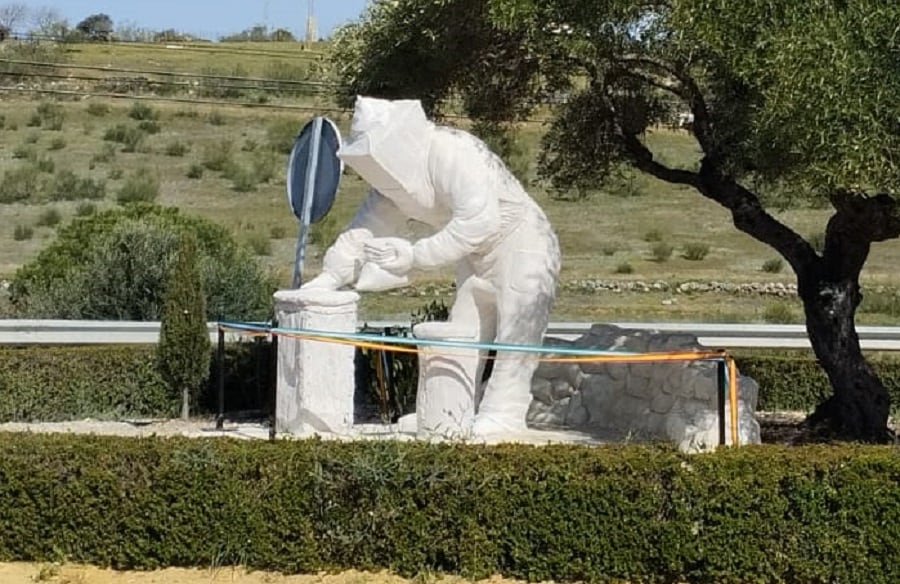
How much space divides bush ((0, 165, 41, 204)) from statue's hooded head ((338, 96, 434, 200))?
2727cm

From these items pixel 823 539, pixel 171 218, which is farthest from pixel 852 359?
pixel 171 218

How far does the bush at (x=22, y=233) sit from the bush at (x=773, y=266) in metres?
17.2

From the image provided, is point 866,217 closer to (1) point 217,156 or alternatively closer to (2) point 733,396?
(2) point 733,396

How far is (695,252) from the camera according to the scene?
3108 cm

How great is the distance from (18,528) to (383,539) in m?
2.01

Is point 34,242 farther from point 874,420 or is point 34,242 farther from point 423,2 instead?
point 874,420

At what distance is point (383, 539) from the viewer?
6766mm

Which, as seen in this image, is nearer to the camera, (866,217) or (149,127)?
(866,217)

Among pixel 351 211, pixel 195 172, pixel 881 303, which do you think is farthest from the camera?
pixel 195 172

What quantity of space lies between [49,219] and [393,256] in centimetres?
2409

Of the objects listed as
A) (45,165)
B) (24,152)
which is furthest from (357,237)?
(24,152)

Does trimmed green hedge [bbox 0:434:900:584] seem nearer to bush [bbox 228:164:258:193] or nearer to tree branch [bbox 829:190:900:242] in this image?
tree branch [bbox 829:190:900:242]

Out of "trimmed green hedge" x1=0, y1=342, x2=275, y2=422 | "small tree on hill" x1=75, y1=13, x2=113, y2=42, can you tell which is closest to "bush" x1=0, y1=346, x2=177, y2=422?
"trimmed green hedge" x1=0, y1=342, x2=275, y2=422

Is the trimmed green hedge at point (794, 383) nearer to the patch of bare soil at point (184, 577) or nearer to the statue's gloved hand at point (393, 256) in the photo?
the statue's gloved hand at point (393, 256)
